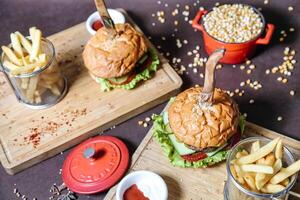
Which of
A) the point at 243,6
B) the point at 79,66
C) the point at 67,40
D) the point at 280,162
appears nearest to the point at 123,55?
the point at 79,66

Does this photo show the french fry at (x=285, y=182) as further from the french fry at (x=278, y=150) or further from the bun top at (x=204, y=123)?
the bun top at (x=204, y=123)

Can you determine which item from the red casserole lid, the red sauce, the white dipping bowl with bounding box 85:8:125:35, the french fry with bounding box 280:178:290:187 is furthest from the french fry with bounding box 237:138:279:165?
the white dipping bowl with bounding box 85:8:125:35

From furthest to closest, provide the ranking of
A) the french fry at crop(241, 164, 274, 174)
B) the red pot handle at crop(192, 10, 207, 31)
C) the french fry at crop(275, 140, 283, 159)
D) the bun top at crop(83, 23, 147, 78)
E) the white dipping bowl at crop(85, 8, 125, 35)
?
the white dipping bowl at crop(85, 8, 125, 35) < the red pot handle at crop(192, 10, 207, 31) < the bun top at crop(83, 23, 147, 78) < the french fry at crop(275, 140, 283, 159) < the french fry at crop(241, 164, 274, 174)

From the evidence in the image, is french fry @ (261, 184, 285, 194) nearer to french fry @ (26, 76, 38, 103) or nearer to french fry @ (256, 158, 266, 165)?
french fry @ (256, 158, 266, 165)

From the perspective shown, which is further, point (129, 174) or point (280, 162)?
point (129, 174)

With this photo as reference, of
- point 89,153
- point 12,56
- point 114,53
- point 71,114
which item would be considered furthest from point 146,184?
point 12,56

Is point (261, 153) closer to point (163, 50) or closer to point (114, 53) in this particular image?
point (114, 53)

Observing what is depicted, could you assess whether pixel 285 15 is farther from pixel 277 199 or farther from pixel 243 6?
pixel 277 199
